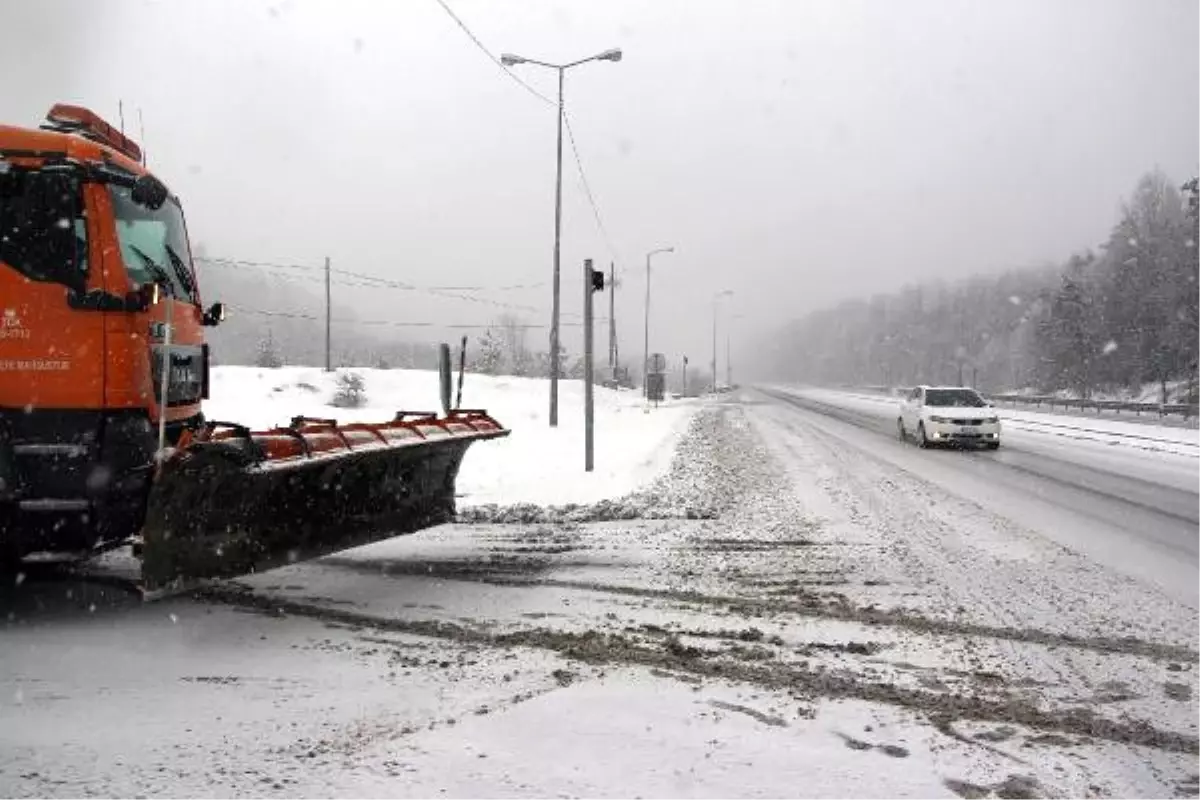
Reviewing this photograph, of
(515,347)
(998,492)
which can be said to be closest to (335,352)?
(515,347)

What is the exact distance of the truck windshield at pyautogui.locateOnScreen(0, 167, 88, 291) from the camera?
5.21 metres

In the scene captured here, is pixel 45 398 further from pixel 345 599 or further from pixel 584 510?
pixel 584 510

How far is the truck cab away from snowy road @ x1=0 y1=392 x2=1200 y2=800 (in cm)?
79

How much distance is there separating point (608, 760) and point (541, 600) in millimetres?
2650

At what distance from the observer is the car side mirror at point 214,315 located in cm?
698

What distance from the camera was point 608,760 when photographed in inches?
140

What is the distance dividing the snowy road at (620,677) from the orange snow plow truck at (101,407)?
617 mm

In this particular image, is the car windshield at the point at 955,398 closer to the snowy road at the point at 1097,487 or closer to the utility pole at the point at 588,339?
the snowy road at the point at 1097,487

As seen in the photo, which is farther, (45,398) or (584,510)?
(584,510)

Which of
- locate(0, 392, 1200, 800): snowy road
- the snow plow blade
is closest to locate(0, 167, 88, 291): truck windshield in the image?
the snow plow blade

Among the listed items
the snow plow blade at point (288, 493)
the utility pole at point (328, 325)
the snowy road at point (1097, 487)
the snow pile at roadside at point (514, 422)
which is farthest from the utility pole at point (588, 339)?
the utility pole at point (328, 325)

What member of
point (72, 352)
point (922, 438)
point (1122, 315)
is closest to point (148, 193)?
point (72, 352)

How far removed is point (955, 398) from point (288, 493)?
19987 millimetres

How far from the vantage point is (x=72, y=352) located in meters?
5.20
